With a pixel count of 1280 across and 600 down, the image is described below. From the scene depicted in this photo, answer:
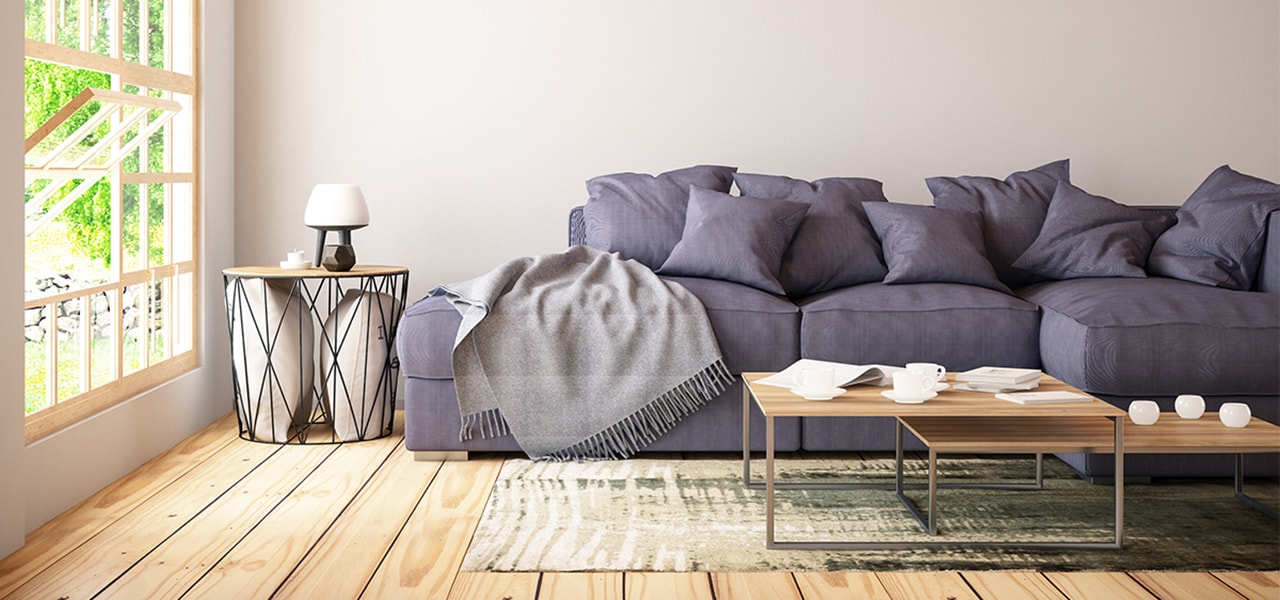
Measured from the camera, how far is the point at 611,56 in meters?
4.65

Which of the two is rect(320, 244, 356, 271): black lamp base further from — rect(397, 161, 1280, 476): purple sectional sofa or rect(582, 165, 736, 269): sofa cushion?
rect(582, 165, 736, 269): sofa cushion

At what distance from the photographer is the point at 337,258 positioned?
3.89 meters

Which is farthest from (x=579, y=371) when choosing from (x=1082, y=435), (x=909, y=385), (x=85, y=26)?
(x=85, y=26)

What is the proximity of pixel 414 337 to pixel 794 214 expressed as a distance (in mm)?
1452

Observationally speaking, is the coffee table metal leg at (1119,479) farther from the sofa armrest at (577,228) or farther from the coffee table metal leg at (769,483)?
the sofa armrest at (577,228)

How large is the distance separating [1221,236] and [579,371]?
2.28m

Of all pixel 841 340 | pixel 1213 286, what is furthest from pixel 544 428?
pixel 1213 286

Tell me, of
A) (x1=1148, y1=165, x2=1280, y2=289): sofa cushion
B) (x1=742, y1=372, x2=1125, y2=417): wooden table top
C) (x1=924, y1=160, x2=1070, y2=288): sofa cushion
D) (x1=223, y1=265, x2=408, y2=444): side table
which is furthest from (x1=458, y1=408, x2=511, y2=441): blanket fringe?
(x1=1148, y1=165, x2=1280, y2=289): sofa cushion


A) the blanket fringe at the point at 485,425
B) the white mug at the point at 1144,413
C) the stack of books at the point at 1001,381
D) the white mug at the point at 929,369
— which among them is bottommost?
the blanket fringe at the point at 485,425

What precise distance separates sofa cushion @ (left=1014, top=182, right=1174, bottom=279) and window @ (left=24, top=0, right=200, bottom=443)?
3019 millimetres

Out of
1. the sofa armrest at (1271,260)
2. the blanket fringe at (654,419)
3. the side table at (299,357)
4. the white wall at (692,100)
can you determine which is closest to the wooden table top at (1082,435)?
the blanket fringe at (654,419)

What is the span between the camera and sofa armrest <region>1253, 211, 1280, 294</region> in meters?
3.69

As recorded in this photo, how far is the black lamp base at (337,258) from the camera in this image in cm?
388

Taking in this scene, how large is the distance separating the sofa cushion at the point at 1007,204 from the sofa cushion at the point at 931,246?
11 centimetres
